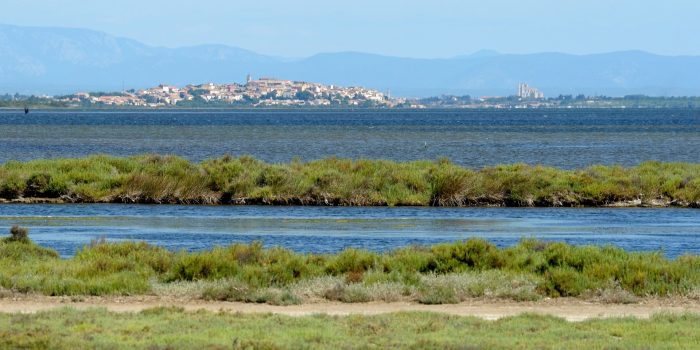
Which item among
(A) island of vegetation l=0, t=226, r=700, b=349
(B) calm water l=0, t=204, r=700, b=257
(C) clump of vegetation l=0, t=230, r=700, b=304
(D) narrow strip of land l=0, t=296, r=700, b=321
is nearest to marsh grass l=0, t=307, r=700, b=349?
(A) island of vegetation l=0, t=226, r=700, b=349

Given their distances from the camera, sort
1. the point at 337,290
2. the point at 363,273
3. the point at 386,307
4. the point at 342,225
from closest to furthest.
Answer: the point at 386,307
the point at 337,290
the point at 363,273
the point at 342,225

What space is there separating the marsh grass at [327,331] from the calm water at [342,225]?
11.6m

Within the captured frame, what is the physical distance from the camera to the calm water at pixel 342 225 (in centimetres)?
3047

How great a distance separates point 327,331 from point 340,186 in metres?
27.9

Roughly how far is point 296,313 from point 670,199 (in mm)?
27695

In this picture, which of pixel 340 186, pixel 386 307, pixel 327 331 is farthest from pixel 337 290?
pixel 340 186

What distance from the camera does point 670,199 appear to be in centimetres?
4225

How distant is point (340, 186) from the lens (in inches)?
1695

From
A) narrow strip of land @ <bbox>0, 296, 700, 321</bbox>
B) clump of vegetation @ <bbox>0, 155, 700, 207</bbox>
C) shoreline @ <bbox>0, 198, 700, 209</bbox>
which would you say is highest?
narrow strip of land @ <bbox>0, 296, 700, 321</bbox>

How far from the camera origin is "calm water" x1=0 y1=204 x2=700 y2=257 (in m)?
30.5

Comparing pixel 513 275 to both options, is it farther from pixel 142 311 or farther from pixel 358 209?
pixel 358 209

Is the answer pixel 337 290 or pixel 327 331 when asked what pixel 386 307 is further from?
pixel 327 331

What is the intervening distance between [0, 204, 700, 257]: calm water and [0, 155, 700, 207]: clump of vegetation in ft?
4.16

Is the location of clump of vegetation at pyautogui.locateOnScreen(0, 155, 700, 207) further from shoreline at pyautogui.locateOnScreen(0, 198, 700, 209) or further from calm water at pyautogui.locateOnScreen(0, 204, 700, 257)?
calm water at pyautogui.locateOnScreen(0, 204, 700, 257)
